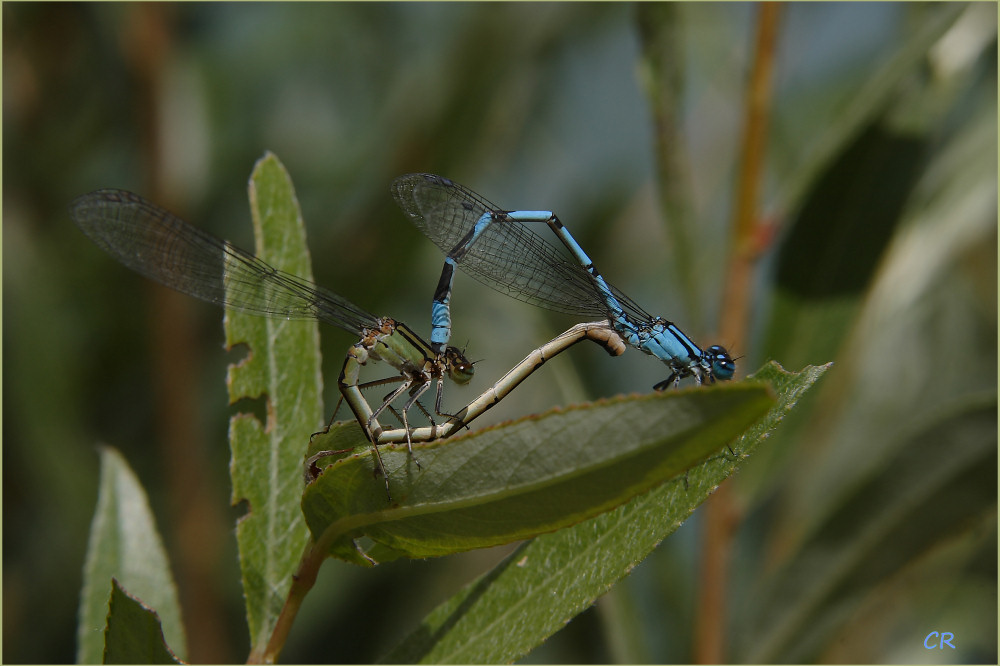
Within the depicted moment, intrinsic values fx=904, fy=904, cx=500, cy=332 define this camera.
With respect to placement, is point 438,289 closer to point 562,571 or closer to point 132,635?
point 562,571

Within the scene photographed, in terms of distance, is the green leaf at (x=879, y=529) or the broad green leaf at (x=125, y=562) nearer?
the broad green leaf at (x=125, y=562)

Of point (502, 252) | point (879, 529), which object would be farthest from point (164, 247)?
point (879, 529)

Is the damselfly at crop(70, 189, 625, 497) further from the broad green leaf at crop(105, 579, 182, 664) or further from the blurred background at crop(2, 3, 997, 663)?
the broad green leaf at crop(105, 579, 182, 664)

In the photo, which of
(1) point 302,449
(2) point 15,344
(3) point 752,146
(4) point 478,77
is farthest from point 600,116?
(1) point 302,449

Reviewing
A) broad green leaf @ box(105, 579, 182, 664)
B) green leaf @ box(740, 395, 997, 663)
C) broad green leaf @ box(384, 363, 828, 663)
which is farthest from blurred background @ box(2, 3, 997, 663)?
broad green leaf @ box(105, 579, 182, 664)

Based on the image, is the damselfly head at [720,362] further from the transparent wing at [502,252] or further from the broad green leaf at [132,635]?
the broad green leaf at [132,635]

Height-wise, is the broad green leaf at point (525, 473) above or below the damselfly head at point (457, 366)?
below

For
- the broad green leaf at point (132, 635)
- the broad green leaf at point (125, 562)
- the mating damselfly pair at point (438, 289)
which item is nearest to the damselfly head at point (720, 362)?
the mating damselfly pair at point (438, 289)
